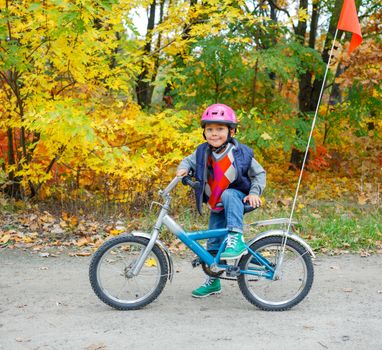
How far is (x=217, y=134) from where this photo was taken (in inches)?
171

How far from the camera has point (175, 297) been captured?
15.3 feet

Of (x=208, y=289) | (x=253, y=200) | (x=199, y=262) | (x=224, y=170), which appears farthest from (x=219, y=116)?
(x=208, y=289)

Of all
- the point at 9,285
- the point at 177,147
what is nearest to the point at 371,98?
the point at 177,147

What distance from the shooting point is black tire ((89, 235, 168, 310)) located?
166 inches

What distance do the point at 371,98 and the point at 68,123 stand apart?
7071 millimetres

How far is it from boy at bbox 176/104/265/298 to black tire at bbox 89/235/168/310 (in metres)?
0.51

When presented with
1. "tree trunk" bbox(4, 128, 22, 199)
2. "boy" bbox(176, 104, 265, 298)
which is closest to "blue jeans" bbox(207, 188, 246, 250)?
"boy" bbox(176, 104, 265, 298)

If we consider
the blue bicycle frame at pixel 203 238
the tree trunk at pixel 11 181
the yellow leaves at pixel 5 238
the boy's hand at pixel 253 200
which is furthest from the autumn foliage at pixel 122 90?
the boy's hand at pixel 253 200

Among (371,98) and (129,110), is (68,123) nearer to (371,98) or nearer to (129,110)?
(129,110)

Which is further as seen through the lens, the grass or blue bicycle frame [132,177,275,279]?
the grass

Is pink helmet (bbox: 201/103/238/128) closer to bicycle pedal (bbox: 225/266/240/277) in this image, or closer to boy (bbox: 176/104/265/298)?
boy (bbox: 176/104/265/298)

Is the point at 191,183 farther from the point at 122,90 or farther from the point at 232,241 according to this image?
the point at 122,90

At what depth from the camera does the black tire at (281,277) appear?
4344 millimetres

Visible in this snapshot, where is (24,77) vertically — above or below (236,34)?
below
